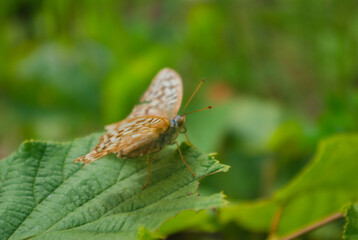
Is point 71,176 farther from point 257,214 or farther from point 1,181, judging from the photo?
point 257,214

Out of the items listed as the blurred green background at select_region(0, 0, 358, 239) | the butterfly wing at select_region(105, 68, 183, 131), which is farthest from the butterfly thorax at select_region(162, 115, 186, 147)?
the blurred green background at select_region(0, 0, 358, 239)

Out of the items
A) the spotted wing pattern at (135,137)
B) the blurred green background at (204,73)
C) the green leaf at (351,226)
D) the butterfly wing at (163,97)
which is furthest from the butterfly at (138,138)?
the blurred green background at (204,73)

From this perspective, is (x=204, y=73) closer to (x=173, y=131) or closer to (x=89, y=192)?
(x=173, y=131)

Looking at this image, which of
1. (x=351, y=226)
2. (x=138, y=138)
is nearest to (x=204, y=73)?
(x=138, y=138)

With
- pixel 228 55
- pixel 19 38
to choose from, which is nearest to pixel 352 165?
pixel 228 55

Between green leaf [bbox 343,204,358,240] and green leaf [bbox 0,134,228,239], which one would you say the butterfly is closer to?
green leaf [bbox 0,134,228,239]

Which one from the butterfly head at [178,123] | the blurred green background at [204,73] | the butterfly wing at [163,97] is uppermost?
the blurred green background at [204,73]

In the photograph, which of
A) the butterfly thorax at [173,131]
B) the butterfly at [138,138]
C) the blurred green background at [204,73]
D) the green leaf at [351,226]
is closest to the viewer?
the green leaf at [351,226]

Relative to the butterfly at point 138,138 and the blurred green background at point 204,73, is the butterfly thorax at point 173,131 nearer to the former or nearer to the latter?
the butterfly at point 138,138
